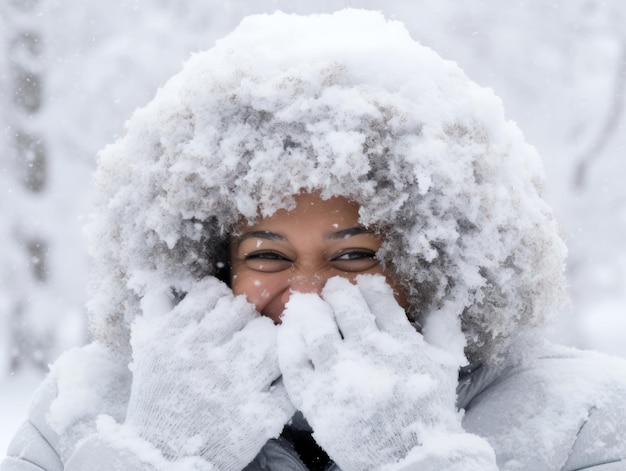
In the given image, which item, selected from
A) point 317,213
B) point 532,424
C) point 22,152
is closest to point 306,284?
point 317,213

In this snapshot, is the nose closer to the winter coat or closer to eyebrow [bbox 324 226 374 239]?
eyebrow [bbox 324 226 374 239]

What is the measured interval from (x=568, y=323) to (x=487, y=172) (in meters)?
6.11

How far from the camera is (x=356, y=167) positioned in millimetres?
1637

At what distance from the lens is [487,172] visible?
5.65ft

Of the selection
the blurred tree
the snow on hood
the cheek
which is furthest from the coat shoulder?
the blurred tree

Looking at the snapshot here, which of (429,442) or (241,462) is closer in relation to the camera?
(429,442)

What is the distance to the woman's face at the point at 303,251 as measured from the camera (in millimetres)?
1730

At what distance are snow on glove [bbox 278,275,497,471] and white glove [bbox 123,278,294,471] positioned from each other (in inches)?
2.7

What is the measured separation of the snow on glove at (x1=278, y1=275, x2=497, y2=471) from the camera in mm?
1477

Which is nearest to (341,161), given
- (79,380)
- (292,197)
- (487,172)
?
(292,197)

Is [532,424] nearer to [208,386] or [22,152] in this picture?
[208,386]

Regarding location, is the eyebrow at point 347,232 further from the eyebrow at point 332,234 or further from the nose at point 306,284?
the nose at point 306,284

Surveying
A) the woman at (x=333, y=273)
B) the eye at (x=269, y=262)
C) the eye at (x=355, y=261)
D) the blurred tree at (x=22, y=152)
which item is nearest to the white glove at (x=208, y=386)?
the woman at (x=333, y=273)

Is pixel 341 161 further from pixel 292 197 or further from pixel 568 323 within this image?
pixel 568 323
